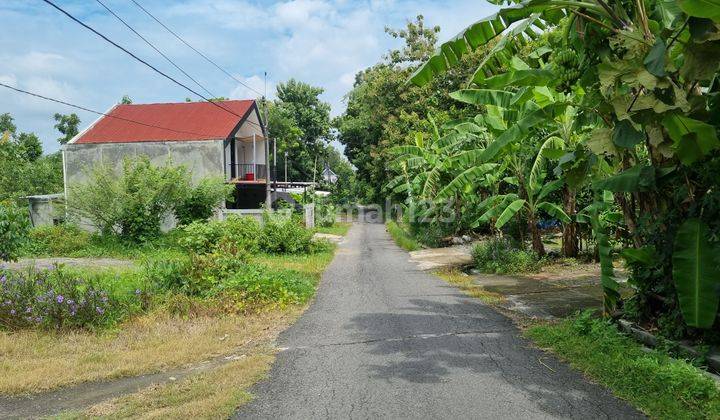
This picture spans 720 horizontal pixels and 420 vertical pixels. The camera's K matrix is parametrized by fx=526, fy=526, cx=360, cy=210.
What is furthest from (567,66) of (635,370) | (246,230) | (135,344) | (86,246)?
(86,246)

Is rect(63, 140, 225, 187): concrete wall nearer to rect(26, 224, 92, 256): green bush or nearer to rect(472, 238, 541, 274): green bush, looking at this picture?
rect(26, 224, 92, 256): green bush

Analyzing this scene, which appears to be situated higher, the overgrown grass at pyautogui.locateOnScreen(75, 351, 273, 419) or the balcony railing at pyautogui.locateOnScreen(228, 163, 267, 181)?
the balcony railing at pyautogui.locateOnScreen(228, 163, 267, 181)

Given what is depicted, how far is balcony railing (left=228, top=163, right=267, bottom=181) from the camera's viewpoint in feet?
98.5

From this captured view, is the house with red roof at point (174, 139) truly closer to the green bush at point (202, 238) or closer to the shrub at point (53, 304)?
the green bush at point (202, 238)

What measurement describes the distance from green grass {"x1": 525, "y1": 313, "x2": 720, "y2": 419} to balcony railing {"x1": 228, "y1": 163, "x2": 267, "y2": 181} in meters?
25.1

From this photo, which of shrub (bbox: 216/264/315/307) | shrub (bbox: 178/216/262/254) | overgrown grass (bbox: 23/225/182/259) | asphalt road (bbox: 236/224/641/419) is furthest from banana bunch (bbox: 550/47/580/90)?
overgrown grass (bbox: 23/225/182/259)

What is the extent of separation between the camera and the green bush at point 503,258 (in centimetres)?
1285

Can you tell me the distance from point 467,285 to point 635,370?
6.51 meters

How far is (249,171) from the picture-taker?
3147cm

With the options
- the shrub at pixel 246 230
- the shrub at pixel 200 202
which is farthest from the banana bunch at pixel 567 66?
the shrub at pixel 200 202

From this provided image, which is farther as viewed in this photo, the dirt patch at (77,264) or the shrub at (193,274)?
the dirt patch at (77,264)

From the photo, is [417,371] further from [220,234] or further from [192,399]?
[220,234]

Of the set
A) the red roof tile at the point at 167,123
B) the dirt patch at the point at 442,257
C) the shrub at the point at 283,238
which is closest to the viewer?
the dirt patch at the point at 442,257

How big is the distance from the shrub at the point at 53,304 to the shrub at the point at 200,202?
42.1 feet
